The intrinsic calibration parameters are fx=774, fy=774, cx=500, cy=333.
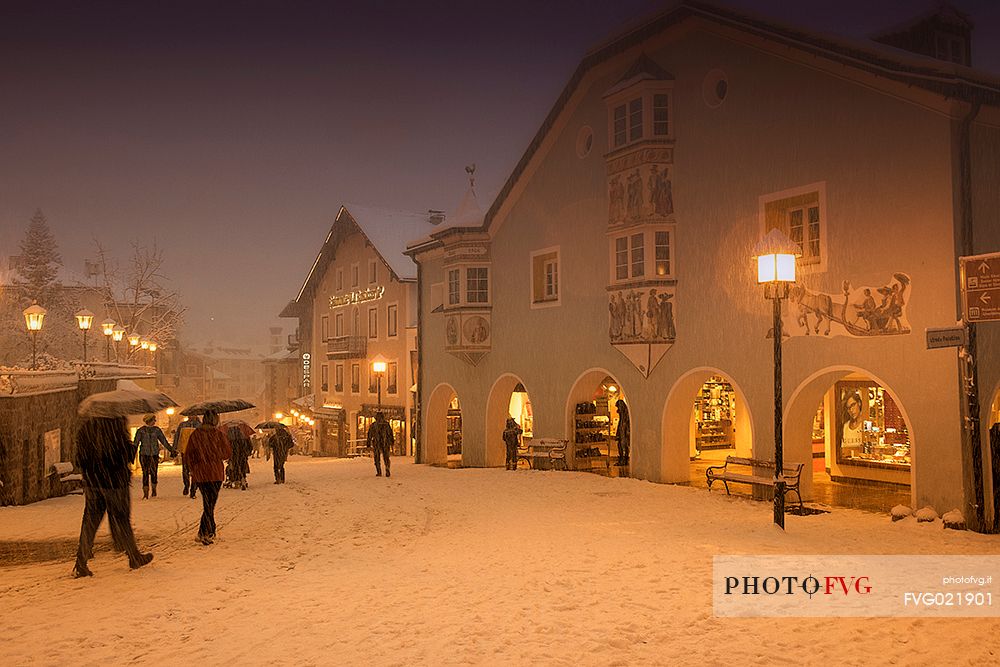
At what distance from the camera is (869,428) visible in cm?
1808

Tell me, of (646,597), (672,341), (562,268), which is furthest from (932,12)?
(646,597)

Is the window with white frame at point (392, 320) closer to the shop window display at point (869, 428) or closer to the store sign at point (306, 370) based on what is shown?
the store sign at point (306, 370)

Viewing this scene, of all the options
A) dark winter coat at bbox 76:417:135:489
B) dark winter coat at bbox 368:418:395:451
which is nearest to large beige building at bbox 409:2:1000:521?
dark winter coat at bbox 368:418:395:451

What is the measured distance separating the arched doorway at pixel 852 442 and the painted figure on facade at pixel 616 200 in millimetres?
6533

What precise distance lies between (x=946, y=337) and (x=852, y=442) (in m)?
7.27

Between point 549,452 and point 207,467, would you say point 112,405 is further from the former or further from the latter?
point 549,452

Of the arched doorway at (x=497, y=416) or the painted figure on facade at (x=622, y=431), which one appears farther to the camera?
the arched doorway at (x=497, y=416)

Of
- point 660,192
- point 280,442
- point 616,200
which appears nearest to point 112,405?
point 280,442

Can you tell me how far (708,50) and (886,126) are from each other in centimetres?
517

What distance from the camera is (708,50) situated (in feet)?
58.1

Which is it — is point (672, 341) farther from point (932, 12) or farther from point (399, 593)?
point (399, 593)

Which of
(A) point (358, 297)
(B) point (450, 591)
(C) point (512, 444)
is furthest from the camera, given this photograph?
(A) point (358, 297)

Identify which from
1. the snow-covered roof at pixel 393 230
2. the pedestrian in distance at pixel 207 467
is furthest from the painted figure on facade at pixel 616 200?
the snow-covered roof at pixel 393 230

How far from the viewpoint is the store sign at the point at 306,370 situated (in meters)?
50.8
